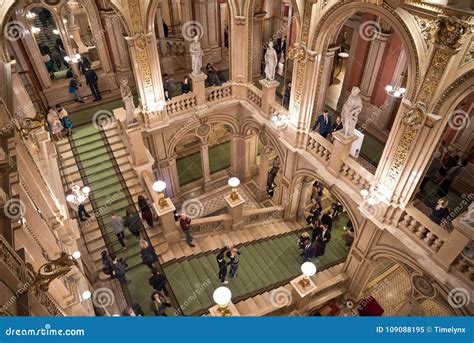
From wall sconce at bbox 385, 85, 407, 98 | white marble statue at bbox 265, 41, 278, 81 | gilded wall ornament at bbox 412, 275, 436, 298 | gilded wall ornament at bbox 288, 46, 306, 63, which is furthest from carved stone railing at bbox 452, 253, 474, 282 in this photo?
white marble statue at bbox 265, 41, 278, 81

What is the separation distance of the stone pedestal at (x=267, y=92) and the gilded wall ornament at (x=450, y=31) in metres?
5.61

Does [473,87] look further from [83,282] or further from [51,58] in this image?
[51,58]

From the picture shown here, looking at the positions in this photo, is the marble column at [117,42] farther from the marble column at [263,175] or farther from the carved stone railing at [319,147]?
the carved stone railing at [319,147]

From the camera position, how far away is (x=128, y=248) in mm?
11000

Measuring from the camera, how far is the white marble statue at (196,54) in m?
11.6

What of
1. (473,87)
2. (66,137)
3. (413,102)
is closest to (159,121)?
(66,137)

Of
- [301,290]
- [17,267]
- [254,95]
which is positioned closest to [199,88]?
[254,95]

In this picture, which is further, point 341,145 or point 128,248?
point 128,248

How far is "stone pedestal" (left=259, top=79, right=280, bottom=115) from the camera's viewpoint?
38.8 ft

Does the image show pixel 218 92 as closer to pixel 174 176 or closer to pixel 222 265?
pixel 174 176

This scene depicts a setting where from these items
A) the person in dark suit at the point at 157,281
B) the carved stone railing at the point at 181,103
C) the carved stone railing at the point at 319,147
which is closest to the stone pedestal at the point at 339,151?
the carved stone railing at the point at 319,147

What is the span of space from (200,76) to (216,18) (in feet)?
15.2

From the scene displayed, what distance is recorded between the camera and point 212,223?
12.1 m

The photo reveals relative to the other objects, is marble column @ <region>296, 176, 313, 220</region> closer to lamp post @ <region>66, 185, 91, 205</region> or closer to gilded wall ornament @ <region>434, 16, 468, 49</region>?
gilded wall ornament @ <region>434, 16, 468, 49</region>
